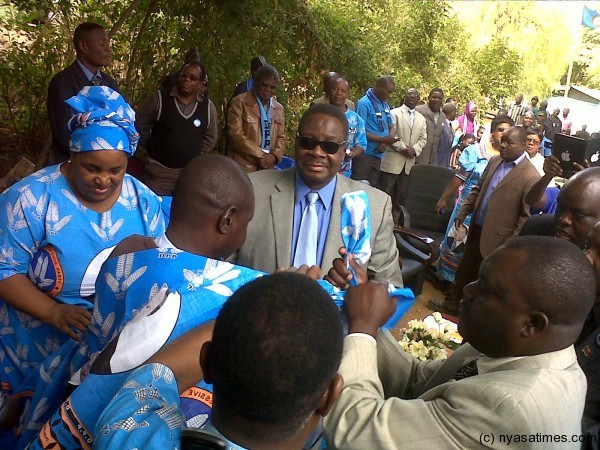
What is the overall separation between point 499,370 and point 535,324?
17 cm

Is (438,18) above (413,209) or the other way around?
above

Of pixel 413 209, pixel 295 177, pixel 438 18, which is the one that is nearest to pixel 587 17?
pixel 438 18

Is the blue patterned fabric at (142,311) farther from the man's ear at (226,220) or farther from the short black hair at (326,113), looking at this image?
the short black hair at (326,113)

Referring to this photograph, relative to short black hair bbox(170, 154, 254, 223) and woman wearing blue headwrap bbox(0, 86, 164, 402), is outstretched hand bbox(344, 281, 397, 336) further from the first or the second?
woman wearing blue headwrap bbox(0, 86, 164, 402)

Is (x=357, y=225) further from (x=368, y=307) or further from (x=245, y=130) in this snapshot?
(x=245, y=130)

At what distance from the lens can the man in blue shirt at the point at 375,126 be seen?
8336 mm

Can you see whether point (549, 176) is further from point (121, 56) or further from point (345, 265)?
point (121, 56)

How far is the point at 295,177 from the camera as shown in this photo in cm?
294

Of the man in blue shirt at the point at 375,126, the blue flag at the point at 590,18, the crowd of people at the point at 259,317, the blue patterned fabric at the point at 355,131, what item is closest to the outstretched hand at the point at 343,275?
the crowd of people at the point at 259,317

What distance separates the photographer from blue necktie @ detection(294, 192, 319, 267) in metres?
2.83

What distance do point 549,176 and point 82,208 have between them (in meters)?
4.03

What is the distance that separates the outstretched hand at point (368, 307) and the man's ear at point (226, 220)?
44cm

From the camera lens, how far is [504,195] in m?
5.42

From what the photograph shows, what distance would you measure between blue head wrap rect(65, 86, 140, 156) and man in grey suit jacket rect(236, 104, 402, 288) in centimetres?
73
